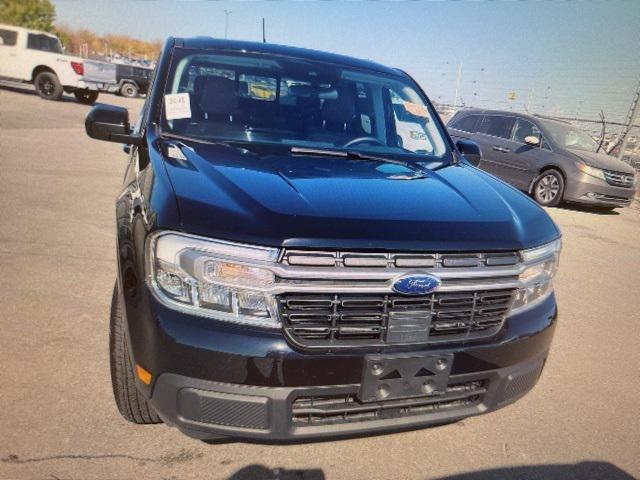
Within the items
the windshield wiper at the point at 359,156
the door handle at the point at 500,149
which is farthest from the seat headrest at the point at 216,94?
the door handle at the point at 500,149

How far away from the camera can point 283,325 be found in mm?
A: 1652

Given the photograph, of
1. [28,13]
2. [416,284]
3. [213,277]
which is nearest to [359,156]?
[416,284]

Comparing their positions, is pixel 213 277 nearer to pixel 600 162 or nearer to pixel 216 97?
pixel 216 97

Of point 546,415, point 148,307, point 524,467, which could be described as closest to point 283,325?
point 148,307

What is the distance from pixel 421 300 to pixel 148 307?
99cm

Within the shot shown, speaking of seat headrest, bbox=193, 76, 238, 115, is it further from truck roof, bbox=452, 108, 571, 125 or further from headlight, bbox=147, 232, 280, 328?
truck roof, bbox=452, 108, 571, 125

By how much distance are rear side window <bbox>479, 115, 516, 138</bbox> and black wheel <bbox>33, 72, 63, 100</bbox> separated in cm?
1454

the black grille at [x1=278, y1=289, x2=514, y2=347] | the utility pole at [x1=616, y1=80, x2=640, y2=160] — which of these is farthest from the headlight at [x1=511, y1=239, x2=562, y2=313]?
the utility pole at [x1=616, y1=80, x2=640, y2=160]

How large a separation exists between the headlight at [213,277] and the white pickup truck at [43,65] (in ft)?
58.3

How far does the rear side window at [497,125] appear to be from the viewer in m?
9.87

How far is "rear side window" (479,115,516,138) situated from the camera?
32.4 feet

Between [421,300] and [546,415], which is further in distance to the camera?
[546,415]

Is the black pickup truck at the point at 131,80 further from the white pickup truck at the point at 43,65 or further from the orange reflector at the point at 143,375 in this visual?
the orange reflector at the point at 143,375

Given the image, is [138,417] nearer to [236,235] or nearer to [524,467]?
[236,235]
